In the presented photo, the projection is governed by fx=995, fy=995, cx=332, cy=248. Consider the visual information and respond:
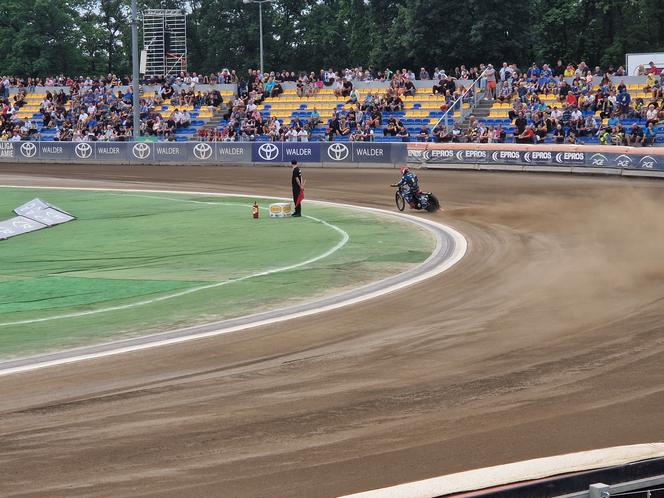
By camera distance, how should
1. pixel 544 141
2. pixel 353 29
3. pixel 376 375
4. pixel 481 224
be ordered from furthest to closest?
pixel 353 29 < pixel 544 141 < pixel 481 224 < pixel 376 375

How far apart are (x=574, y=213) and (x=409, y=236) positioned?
223 inches

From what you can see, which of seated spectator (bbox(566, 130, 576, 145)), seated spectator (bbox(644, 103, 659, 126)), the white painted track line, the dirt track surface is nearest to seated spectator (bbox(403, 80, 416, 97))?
Answer: seated spectator (bbox(566, 130, 576, 145))

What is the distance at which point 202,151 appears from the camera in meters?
50.2

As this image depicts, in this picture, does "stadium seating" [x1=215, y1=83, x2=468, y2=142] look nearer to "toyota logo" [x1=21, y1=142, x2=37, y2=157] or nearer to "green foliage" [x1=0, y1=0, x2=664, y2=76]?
"toyota logo" [x1=21, y1=142, x2=37, y2=157]

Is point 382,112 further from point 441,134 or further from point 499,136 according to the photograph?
point 499,136

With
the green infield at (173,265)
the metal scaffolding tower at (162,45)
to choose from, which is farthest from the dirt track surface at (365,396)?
the metal scaffolding tower at (162,45)

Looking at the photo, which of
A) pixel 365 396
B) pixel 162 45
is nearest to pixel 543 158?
pixel 365 396

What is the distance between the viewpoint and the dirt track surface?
8.05 meters

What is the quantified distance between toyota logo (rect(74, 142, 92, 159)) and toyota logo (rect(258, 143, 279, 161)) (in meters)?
10.2

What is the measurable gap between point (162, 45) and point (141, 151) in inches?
988

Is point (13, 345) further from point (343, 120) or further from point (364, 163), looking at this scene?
point (343, 120)

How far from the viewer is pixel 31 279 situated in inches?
734

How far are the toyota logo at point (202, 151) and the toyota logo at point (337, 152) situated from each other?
6.58 m

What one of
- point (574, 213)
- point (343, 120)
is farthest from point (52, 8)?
point (574, 213)
